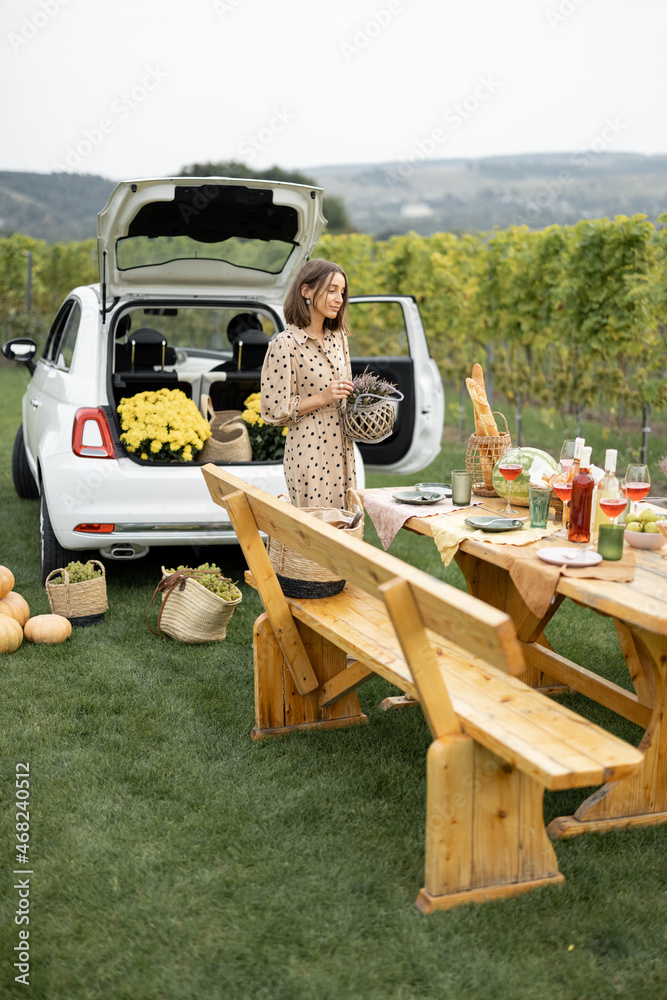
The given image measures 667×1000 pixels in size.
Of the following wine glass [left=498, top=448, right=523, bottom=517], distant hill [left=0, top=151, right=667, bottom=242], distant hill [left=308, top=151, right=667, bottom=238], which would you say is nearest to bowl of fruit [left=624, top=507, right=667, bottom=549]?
wine glass [left=498, top=448, right=523, bottom=517]

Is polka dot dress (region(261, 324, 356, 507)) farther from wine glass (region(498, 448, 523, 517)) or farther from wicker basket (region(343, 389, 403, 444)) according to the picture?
wine glass (region(498, 448, 523, 517))

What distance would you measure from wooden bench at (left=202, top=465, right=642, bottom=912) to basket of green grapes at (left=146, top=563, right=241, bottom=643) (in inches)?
48.1

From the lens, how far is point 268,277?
5512 mm

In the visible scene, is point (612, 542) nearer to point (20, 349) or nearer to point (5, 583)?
point (5, 583)

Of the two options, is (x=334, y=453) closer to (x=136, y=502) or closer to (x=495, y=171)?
(x=136, y=502)

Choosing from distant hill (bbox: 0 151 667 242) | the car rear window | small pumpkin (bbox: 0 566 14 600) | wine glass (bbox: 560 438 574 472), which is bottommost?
small pumpkin (bbox: 0 566 14 600)

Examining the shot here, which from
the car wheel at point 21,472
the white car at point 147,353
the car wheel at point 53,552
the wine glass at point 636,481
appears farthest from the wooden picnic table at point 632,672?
the car wheel at point 21,472

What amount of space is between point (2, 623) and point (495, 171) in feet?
350

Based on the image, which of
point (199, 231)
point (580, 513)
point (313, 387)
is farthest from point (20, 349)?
point (580, 513)

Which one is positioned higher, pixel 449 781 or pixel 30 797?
pixel 449 781

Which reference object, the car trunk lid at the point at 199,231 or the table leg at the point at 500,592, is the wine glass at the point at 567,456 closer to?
the table leg at the point at 500,592

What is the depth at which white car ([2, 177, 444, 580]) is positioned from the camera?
4578 millimetres

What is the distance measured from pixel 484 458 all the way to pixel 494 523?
63 centimetres

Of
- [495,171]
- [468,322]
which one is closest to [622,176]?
[495,171]
